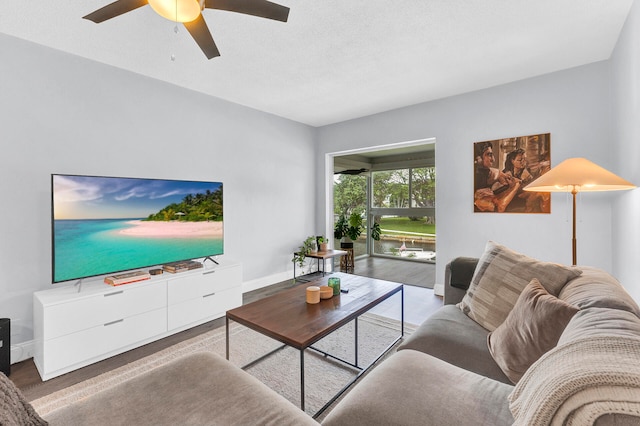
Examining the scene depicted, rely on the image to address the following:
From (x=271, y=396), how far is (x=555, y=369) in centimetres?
94

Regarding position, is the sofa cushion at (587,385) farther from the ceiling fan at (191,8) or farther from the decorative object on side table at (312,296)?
the ceiling fan at (191,8)

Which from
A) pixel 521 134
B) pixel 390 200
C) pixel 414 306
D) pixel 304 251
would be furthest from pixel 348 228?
pixel 521 134

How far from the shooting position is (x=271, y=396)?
3.80ft

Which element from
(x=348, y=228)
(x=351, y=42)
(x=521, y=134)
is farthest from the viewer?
(x=348, y=228)

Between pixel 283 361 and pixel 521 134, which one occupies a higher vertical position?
pixel 521 134

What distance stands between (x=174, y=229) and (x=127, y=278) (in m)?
0.63

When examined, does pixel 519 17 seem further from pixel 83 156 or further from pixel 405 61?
pixel 83 156

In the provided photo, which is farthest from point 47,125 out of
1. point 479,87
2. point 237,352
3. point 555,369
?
point 479,87

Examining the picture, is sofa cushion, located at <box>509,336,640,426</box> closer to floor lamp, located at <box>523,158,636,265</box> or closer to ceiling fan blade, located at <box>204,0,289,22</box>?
floor lamp, located at <box>523,158,636,265</box>

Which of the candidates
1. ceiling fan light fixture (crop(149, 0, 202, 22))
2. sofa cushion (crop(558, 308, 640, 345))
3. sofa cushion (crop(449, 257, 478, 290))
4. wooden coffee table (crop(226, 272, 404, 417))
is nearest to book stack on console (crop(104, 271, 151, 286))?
wooden coffee table (crop(226, 272, 404, 417))

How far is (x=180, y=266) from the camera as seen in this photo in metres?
2.94

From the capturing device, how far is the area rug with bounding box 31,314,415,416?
1.85 meters

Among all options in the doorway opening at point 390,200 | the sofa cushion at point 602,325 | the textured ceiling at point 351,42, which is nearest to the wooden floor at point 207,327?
the doorway opening at point 390,200

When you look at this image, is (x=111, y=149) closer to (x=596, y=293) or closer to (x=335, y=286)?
(x=335, y=286)
